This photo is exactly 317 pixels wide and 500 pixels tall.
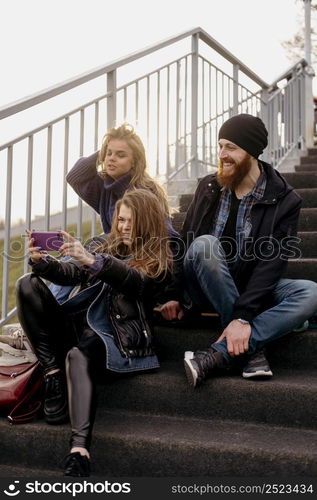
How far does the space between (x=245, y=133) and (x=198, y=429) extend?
125cm

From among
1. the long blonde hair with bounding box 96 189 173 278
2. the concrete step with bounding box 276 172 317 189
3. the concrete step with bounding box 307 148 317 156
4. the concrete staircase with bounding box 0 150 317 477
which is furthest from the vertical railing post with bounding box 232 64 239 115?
the concrete staircase with bounding box 0 150 317 477

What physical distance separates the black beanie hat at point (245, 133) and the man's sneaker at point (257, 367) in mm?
893

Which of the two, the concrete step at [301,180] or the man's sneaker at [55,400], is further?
the concrete step at [301,180]

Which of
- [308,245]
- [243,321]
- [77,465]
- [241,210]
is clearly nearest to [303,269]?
[308,245]

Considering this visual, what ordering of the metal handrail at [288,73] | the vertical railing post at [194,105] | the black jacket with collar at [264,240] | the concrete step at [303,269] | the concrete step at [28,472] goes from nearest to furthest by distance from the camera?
the concrete step at [28,472] → the black jacket with collar at [264,240] → the concrete step at [303,269] → the vertical railing post at [194,105] → the metal handrail at [288,73]

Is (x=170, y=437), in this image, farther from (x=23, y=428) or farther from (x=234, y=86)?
(x=234, y=86)

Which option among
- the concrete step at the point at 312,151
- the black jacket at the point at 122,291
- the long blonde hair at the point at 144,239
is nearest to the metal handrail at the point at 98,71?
the long blonde hair at the point at 144,239

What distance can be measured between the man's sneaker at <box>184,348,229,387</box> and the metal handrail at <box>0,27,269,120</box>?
1277 millimetres

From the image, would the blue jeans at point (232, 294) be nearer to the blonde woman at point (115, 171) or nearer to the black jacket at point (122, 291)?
the black jacket at point (122, 291)

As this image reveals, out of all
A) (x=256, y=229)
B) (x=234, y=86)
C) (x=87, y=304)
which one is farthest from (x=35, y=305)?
(x=234, y=86)

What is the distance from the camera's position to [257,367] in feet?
6.64

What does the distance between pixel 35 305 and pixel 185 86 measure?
2.43 metres

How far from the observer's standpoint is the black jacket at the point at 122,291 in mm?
1992

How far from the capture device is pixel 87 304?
2.17 m
